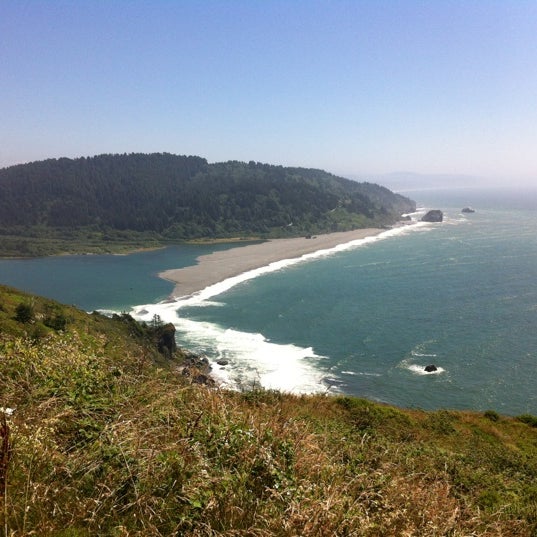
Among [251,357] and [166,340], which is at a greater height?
[166,340]

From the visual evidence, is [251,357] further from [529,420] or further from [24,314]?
[529,420]

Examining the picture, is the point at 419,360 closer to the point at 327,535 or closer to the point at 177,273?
the point at 327,535

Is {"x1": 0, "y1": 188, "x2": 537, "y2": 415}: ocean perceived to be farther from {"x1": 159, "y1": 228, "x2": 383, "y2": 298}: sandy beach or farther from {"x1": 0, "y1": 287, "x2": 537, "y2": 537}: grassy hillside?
{"x1": 0, "y1": 287, "x2": 537, "y2": 537}: grassy hillside

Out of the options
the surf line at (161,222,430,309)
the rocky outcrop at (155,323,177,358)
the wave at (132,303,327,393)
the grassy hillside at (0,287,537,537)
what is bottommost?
the wave at (132,303,327,393)

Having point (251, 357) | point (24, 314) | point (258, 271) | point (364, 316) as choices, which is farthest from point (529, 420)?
point (258, 271)

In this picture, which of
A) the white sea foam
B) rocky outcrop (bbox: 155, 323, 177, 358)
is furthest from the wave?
rocky outcrop (bbox: 155, 323, 177, 358)

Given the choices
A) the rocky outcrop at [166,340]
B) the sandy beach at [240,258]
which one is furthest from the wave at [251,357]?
the sandy beach at [240,258]

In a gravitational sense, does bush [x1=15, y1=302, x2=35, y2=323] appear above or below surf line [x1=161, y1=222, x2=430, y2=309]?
above
